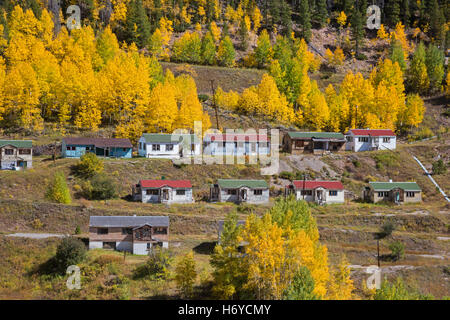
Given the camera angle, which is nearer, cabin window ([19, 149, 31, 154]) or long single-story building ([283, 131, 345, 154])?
cabin window ([19, 149, 31, 154])

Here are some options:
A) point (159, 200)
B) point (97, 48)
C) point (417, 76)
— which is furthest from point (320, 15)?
point (159, 200)

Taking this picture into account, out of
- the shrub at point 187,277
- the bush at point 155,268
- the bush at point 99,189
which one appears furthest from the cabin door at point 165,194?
the shrub at point 187,277

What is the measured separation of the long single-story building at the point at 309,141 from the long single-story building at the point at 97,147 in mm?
24563

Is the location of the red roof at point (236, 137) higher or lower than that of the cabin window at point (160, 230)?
higher

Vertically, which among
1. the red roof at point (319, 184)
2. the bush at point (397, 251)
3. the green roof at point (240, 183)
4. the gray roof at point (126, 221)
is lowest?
the bush at point (397, 251)

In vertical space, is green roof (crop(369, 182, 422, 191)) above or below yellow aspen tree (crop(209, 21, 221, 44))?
Answer: below

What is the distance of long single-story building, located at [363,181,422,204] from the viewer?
6550 centimetres

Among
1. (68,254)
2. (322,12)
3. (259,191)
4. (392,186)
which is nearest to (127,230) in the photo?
(68,254)

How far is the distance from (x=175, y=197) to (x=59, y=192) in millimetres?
13334

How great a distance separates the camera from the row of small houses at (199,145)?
6419cm

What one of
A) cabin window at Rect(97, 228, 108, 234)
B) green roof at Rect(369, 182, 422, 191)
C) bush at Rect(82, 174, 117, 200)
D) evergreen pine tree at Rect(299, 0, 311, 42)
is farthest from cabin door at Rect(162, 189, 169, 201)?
evergreen pine tree at Rect(299, 0, 311, 42)

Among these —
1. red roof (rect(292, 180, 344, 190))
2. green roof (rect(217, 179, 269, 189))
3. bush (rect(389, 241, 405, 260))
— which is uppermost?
green roof (rect(217, 179, 269, 189))

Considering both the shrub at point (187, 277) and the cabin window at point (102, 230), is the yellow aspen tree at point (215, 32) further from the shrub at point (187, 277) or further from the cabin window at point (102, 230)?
the shrub at point (187, 277)
